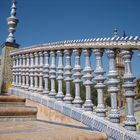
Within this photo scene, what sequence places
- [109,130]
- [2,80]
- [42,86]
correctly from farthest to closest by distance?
[2,80] → [42,86] → [109,130]

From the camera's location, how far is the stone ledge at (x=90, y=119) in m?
Result: 3.10

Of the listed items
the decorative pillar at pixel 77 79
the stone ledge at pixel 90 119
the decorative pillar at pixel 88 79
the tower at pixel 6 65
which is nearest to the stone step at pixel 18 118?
the stone ledge at pixel 90 119

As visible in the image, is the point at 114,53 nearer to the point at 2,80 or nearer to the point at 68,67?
the point at 68,67

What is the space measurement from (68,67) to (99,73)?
88 cm

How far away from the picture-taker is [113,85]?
3455 mm

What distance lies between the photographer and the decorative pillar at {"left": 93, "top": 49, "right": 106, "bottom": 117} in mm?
3643

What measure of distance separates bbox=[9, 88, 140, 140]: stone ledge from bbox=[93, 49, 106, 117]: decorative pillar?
0.38 feet

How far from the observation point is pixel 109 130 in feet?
10.8

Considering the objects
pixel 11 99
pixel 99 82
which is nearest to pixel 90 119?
pixel 99 82

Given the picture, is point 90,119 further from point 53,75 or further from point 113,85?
point 53,75

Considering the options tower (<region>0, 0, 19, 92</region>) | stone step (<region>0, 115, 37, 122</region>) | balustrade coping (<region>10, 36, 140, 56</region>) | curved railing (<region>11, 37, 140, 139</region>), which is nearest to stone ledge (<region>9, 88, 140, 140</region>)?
curved railing (<region>11, 37, 140, 139</region>)

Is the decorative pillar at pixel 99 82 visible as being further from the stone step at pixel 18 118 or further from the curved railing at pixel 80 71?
the stone step at pixel 18 118

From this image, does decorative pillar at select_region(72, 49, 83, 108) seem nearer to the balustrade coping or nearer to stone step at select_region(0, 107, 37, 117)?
the balustrade coping

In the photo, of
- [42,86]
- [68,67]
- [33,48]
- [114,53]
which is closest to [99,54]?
[114,53]
